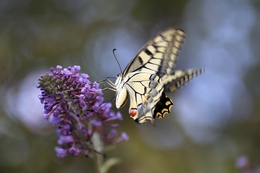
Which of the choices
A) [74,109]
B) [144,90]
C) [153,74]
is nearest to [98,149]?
[74,109]

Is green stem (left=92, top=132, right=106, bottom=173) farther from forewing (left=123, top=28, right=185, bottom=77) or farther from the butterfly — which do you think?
forewing (left=123, top=28, right=185, bottom=77)

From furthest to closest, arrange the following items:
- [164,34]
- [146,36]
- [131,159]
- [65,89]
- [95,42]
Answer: [146,36] < [95,42] < [131,159] < [164,34] < [65,89]

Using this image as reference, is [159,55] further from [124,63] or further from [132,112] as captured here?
[124,63]

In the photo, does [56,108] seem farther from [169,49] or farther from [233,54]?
[233,54]

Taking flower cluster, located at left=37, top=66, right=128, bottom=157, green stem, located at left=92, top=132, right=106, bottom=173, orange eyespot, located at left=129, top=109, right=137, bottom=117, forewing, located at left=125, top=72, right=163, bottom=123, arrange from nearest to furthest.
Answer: flower cluster, located at left=37, top=66, right=128, bottom=157, green stem, located at left=92, top=132, right=106, bottom=173, orange eyespot, located at left=129, top=109, right=137, bottom=117, forewing, located at left=125, top=72, right=163, bottom=123

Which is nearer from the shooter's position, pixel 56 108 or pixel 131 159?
pixel 56 108

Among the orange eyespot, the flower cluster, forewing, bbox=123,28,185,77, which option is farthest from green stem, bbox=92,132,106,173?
forewing, bbox=123,28,185,77

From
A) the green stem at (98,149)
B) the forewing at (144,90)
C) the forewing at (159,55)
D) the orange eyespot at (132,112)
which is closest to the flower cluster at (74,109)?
the green stem at (98,149)

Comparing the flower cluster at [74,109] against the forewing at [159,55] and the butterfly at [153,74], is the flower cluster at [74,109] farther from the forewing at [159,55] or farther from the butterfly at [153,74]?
the forewing at [159,55]

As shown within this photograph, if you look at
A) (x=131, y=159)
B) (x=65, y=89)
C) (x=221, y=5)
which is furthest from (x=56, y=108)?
(x=221, y=5)
